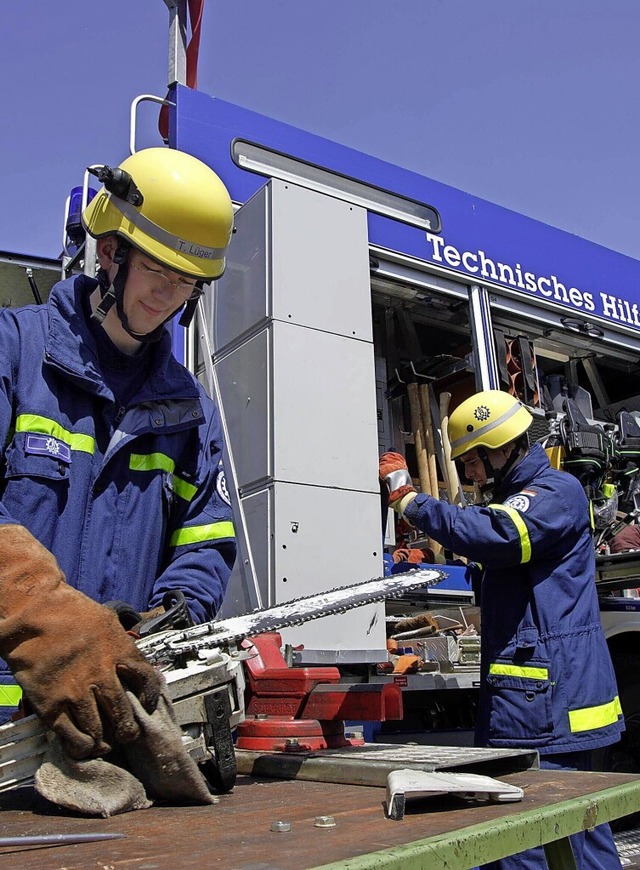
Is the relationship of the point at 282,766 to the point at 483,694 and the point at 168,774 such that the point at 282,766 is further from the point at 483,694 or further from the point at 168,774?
the point at 483,694

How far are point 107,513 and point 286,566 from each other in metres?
1.25

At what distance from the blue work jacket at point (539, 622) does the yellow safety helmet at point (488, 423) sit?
0.27 meters

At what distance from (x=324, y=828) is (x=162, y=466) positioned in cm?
89

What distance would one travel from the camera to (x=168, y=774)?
45.3 inches

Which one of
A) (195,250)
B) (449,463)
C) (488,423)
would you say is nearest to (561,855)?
(195,250)

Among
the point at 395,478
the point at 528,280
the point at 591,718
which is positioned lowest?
the point at 591,718

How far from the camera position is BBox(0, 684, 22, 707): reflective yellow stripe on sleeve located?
140 centimetres

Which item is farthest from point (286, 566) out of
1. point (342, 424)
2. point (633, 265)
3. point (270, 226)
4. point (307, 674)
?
point (633, 265)

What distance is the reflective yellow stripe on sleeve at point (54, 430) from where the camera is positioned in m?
1.50

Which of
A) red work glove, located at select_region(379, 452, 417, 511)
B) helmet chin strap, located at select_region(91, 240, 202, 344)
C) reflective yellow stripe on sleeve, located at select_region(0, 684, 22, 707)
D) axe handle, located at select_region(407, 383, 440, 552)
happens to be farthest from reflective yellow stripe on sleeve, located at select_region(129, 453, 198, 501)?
axe handle, located at select_region(407, 383, 440, 552)

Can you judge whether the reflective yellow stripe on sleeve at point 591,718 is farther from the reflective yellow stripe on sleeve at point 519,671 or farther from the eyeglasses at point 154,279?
the eyeglasses at point 154,279

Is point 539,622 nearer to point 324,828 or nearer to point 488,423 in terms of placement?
point 488,423

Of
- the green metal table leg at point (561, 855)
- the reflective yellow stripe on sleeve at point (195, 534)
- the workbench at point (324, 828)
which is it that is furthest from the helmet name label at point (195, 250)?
the green metal table leg at point (561, 855)

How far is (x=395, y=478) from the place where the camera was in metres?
3.01
